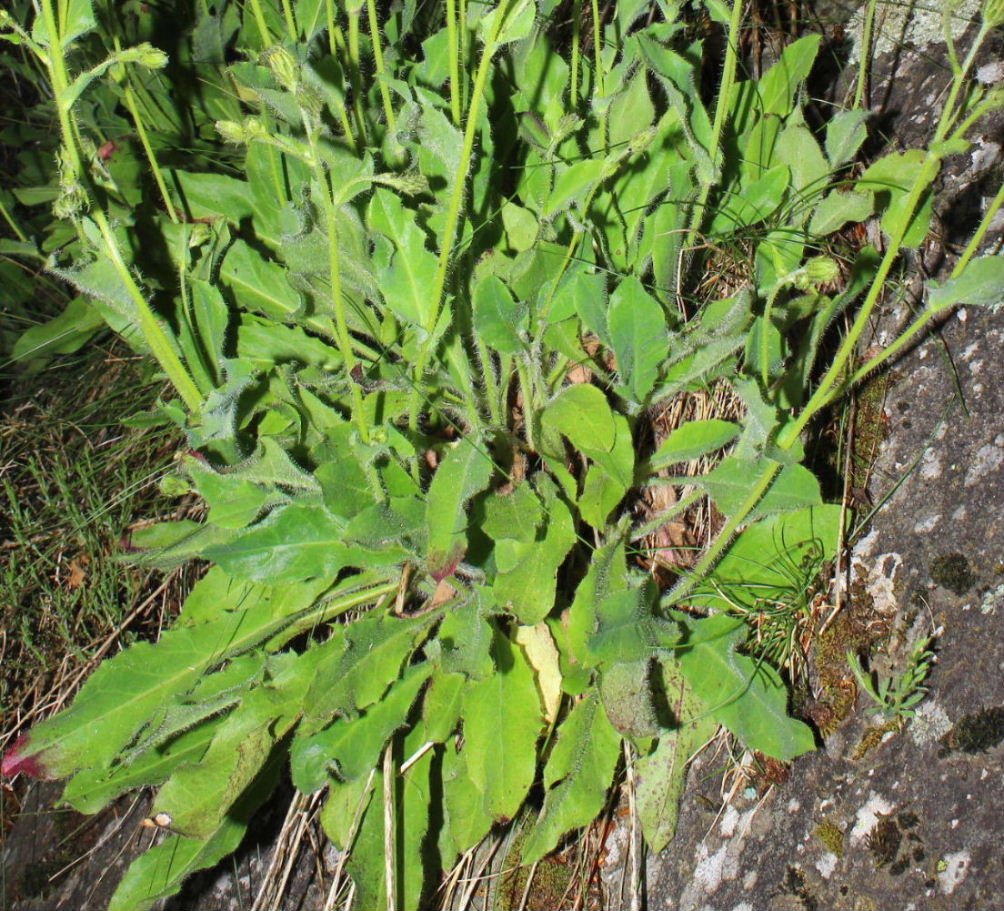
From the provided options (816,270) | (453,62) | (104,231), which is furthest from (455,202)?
(104,231)

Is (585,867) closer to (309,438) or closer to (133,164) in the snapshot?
(309,438)

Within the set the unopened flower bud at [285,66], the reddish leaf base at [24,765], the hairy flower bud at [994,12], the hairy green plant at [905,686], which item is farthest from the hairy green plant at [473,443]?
the hairy flower bud at [994,12]

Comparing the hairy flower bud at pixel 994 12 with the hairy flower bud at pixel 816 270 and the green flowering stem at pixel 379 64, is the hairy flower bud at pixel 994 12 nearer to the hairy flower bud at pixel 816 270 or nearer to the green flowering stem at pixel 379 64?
the hairy flower bud at pixel 816 270

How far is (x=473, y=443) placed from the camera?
1487mm

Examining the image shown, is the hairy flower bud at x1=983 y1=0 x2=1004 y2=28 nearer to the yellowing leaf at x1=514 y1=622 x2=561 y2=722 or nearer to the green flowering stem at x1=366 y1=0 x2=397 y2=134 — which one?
the green flowering stem at x1=366 y1=0 x2=397 y2=134

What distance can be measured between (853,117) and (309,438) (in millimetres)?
1128

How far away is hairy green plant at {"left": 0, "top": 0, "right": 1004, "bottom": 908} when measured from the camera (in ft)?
4.70

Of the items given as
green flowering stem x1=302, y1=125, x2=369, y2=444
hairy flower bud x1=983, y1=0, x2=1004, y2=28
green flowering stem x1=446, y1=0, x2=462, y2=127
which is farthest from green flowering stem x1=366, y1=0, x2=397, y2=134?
hairy flower bud x1=983, y1=0, x2=1004, y2=28

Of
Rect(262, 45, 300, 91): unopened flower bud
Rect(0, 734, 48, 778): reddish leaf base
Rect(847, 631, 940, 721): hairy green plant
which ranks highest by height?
Rect(262, 45, 300, 91): unopened flower bud

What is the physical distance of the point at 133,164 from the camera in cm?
200

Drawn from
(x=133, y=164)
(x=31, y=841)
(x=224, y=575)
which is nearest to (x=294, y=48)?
(x=133, y=164)

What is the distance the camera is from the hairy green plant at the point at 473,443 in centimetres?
143

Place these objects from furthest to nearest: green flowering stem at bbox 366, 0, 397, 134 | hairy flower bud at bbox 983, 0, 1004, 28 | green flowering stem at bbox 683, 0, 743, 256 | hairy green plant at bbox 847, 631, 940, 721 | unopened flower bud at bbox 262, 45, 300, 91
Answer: green flowering stem at bbox 366, 0, 397, 134
green flowering stem at bbox 683, 0, 743, 256
hairy green plant at bbox 847, 631, 940, 721
unopened flower bud at bbox 262, 45, 300, 91
hairy flower bud at bbox 983, 0, 1004, 28

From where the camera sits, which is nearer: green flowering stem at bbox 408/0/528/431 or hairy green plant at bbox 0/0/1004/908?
green flowering stem at bbox 408/0/528/431
